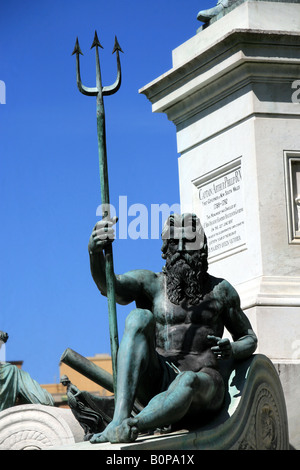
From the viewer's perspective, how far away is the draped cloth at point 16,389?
12844mm

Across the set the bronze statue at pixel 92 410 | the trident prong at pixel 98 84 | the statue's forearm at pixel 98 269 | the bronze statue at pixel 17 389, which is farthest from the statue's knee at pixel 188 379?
the bronze statue at pixel 17 389

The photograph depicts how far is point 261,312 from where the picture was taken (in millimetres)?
11367

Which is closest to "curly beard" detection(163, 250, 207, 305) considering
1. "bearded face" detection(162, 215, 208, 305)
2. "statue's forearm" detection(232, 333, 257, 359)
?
"bearded face" detection(162, 215, 208, 305)

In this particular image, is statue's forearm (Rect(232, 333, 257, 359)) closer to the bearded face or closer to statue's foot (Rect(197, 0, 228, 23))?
the bearded face

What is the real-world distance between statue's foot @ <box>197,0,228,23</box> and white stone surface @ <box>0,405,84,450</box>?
172 inches

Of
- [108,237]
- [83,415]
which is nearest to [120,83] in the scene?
[108,237]

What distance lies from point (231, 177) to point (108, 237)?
3393 mm

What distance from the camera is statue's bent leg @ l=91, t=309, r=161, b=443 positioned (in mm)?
8695

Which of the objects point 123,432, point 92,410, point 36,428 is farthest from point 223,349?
point 36,428

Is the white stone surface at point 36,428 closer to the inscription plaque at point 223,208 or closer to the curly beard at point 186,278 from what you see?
the inscription plaque at point 223,208

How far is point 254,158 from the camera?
39.2ft

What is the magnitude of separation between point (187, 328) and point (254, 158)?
9.61 ft

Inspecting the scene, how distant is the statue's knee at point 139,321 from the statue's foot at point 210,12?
15.5ft
